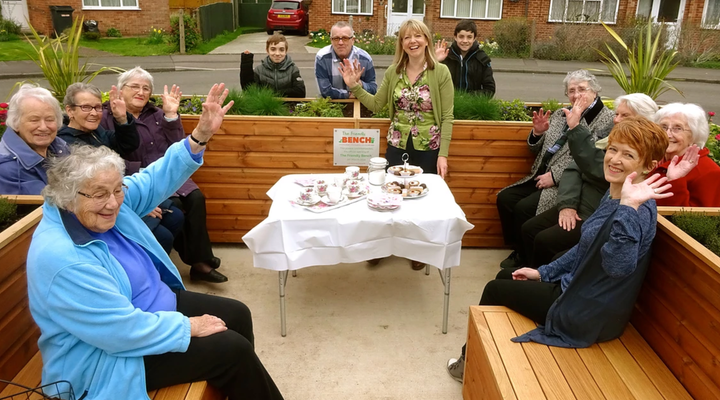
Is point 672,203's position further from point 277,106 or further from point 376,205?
point 277,106

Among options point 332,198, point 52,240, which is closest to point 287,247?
point 332,198

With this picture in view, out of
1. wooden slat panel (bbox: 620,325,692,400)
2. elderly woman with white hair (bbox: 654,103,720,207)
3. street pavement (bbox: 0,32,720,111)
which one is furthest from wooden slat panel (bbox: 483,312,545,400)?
street pavement (bbox: 0,32,720,111)

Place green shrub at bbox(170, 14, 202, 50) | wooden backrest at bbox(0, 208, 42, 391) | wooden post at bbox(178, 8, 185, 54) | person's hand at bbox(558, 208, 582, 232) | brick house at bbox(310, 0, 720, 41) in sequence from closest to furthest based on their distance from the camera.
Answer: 1. wooden backrest at bbox(0, 208, 42, 391)
2. person's hand at bbox(558, 208, 582, 232)
3. wooden post at bbox(178, 8, 185, 54)
4. green shrub at bbox(170, 14, 202, 50)
5. brick house at bbox(310, 0, 720, 41)

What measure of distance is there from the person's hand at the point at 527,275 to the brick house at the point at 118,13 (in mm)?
17978

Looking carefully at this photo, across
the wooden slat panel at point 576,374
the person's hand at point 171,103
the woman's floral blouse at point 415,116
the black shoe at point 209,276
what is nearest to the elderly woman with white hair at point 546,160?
the woman's floral blouse at point 415,116

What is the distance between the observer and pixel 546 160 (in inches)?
154

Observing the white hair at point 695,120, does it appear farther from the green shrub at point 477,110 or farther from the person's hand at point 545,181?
the green shrub at point 477,110

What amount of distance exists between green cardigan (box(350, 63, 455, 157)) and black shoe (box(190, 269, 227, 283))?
1.57 meters

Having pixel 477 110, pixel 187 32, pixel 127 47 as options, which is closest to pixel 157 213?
pixel 477 110

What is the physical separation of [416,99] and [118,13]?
17.0 m

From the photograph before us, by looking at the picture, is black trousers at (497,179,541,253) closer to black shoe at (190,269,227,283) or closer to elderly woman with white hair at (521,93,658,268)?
elderly woman with white hair at (521,93,658,268)

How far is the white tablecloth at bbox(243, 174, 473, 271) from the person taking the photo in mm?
2988

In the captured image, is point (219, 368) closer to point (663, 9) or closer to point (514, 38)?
point (514, 38)

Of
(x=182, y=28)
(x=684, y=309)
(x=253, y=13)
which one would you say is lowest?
(x=684, y=309)
